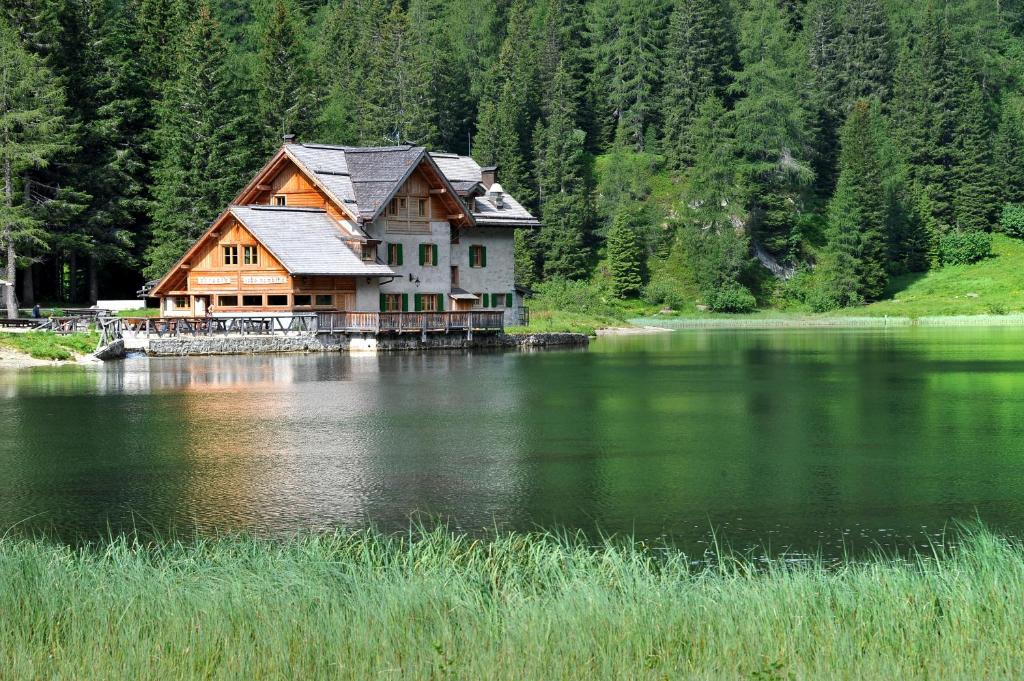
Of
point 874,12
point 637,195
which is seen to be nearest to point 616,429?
point 637,195

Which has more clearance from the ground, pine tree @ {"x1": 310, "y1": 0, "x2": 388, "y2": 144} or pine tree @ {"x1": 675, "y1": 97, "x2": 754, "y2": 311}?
pine tree @ {"x1": 310, "y1": 0, "x2": 388, "y2": 144}

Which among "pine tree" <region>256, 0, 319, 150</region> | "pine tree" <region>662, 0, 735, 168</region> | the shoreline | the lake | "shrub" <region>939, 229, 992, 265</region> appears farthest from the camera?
"pine tree" <region>662, 0, 735, 168</region>

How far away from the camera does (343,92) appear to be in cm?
11869

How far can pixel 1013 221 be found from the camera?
4348 inches

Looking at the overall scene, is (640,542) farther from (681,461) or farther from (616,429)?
(616,429)

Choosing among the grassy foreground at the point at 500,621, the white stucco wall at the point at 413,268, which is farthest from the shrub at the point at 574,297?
the grassy foreground at the point at 500,621

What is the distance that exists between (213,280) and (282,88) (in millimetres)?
28184

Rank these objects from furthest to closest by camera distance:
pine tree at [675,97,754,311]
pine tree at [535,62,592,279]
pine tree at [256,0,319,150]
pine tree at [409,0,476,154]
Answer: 1. pine tree at [409,0,476,154]
2. pine tree at [535,62,592,279]
3. pine tree at [675,97,754,311]
4. pine tree at [256,0,319,150]

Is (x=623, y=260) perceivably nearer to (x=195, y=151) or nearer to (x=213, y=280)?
(x=195, y=151)

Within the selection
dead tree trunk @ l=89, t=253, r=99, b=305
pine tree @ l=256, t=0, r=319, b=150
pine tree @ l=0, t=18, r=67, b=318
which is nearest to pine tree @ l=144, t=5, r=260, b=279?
dead tree trunk @ l=89, t=253, r=99, b=305

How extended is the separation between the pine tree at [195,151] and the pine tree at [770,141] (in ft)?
166

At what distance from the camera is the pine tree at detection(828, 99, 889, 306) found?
9988 cm

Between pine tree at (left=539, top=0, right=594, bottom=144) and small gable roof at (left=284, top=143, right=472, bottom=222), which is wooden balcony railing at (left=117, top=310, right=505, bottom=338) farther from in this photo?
pine tree at (left=539, top=0, right=594, bottom=144)

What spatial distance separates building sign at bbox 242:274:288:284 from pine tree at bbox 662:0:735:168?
63.0 m
